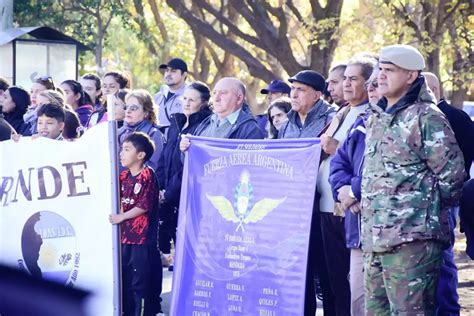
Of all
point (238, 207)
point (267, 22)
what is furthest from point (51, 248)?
point (267, 22)

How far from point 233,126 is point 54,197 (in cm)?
150

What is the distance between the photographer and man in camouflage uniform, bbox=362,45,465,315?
6441 mm

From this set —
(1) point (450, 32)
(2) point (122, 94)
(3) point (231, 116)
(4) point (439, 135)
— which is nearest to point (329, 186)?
(3) point (231, 116)

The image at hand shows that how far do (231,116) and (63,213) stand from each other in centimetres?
154

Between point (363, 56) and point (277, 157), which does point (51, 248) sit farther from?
point (363, 56)

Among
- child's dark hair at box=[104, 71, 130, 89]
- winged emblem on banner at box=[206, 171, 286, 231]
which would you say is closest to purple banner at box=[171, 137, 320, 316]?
winged emblem on banner at box=[206, 171, 286, 231]

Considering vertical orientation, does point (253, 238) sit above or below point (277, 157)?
below

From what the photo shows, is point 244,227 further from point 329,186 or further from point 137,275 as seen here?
point 137,275

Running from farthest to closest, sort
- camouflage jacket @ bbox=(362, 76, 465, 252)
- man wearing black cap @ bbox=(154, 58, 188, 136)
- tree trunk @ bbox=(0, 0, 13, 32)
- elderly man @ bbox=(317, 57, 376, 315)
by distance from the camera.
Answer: tree trunk @ bbox=(0, 0, 13, 32) → man wearing black cap @ bbox=(154, 58, 188, 136) → elderly man @ bbox=(317, 57, 376, 315) → camouflage jacket @ bbox=(362, 76, 465, 252)

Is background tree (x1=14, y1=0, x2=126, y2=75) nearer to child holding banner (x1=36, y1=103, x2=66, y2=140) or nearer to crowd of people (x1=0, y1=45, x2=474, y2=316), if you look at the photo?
crowd of people (x1=0, y1=45, x2=474, y2=316)

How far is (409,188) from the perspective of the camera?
255 inches

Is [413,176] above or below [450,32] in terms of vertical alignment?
below

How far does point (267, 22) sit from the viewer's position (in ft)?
73.7

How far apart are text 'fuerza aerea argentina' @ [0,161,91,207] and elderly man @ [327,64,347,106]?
1.96 metres
